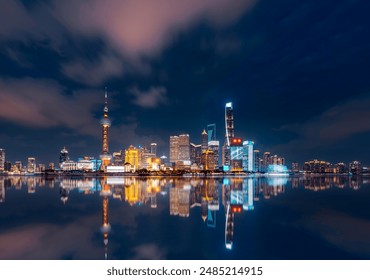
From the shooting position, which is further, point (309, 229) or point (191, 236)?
point (309, 229)

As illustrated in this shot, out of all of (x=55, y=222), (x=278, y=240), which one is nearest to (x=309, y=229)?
(x=278, y=240)

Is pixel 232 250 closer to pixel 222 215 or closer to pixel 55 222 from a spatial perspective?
pixel 222 215

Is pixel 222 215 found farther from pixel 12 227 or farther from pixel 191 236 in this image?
pixel 12 227

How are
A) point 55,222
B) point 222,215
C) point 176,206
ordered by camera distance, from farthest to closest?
point 176,206, point 222,215, point 55,222

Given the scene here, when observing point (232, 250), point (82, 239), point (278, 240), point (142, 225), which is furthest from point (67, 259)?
point (278, 240)

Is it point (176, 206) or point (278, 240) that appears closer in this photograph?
point (278, 240)
